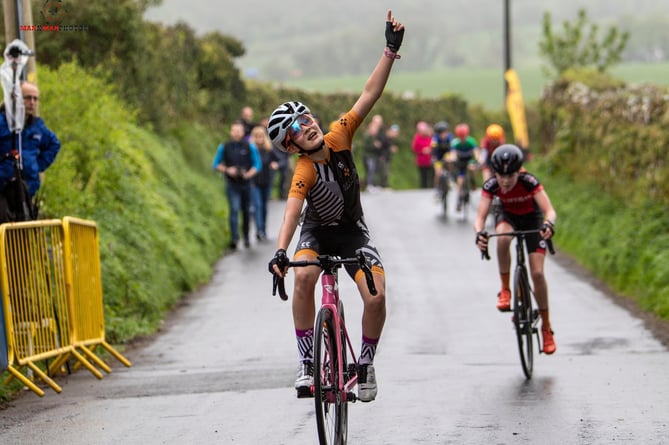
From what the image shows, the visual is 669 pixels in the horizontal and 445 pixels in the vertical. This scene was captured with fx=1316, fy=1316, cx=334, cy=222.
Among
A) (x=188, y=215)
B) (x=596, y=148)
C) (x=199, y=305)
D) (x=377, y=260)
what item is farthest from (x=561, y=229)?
(x=377, y=260)

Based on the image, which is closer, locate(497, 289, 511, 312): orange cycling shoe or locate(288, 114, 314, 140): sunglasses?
locate(288, 114, 314, 140): sunglasses

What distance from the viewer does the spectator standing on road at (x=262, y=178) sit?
2414 cm

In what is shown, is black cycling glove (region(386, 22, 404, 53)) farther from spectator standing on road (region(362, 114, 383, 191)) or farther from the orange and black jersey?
spectator standing on road (region(362, 114, 383, 191))

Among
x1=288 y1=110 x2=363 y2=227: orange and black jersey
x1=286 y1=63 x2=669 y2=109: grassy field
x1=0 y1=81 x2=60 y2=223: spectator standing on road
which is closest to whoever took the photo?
x1=288 y1=110 x2=363 y2=227: orange and black jersey

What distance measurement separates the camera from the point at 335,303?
8.12m

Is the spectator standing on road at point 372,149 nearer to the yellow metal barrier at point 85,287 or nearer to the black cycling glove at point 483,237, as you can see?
the yellow metal barrier at point 85,287

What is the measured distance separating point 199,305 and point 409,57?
129 meters

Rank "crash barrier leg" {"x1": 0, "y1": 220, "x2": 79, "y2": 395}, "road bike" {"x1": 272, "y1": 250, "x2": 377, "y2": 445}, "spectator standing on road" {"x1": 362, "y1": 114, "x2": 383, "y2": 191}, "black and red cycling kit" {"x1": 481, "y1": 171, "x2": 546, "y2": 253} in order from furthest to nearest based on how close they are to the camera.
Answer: "spectator standing on road" {"x1": 362, "y1": 114, "x2": 383, "y2": 191} → "black and red cycling kit" {"x1": 481, "y1": 171, "x2": 546, "y2": 253} → "crash barrier leg" {"x1": 0, "y1": 220, "x2": 79, "y2": 395} → "road bike" {"x1": 272, "y1": 250, "x2": 377, "y2": 445}

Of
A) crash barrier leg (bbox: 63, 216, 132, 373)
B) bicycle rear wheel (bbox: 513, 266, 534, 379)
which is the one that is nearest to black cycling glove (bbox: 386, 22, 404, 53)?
bicycle rear wheel (bbox: 513, 266, 534, 379)

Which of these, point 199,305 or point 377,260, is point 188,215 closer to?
point 199,305

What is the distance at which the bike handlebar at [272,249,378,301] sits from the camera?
7.73 metres

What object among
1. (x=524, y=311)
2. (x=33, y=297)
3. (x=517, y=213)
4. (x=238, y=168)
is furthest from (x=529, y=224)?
(x=238, y=168)

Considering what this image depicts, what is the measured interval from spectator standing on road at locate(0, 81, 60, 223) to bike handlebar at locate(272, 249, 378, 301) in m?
5.16

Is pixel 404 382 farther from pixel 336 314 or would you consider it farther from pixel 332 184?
pixel 332 184
